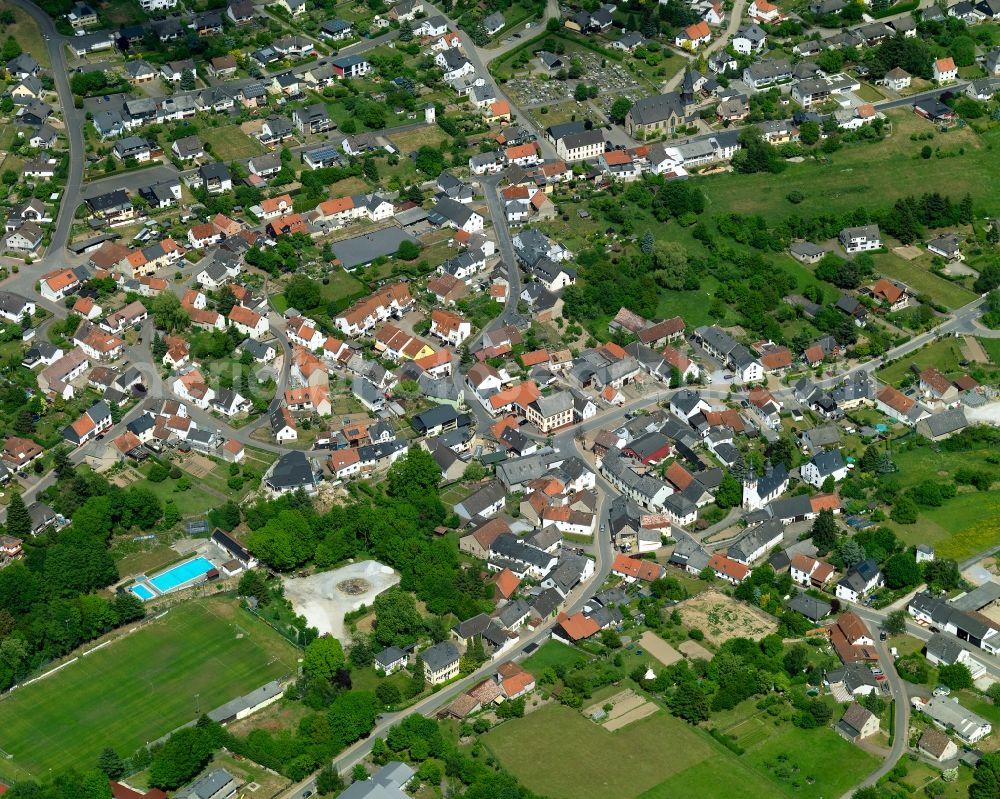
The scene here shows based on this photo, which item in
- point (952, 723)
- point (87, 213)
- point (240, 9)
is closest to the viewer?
point (952, 723)

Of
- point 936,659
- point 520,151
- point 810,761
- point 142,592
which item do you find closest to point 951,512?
point 936,659

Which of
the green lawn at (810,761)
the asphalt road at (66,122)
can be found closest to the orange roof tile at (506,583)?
the green lawn at (810,761)

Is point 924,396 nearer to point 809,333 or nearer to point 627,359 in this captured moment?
point 809,333

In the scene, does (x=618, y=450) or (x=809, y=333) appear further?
(x=809, y=333)

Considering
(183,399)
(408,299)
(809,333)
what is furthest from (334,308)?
(809,333)

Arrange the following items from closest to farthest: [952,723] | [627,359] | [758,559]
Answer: [952,723], [758,559], [627,359]

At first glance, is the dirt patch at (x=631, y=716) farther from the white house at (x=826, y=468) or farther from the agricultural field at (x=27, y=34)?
the agricultural field at (x=27, y=34)

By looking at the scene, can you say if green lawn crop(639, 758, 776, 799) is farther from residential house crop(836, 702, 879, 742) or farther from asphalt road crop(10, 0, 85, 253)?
asphalt road crop(10, 0, 85, 253)
